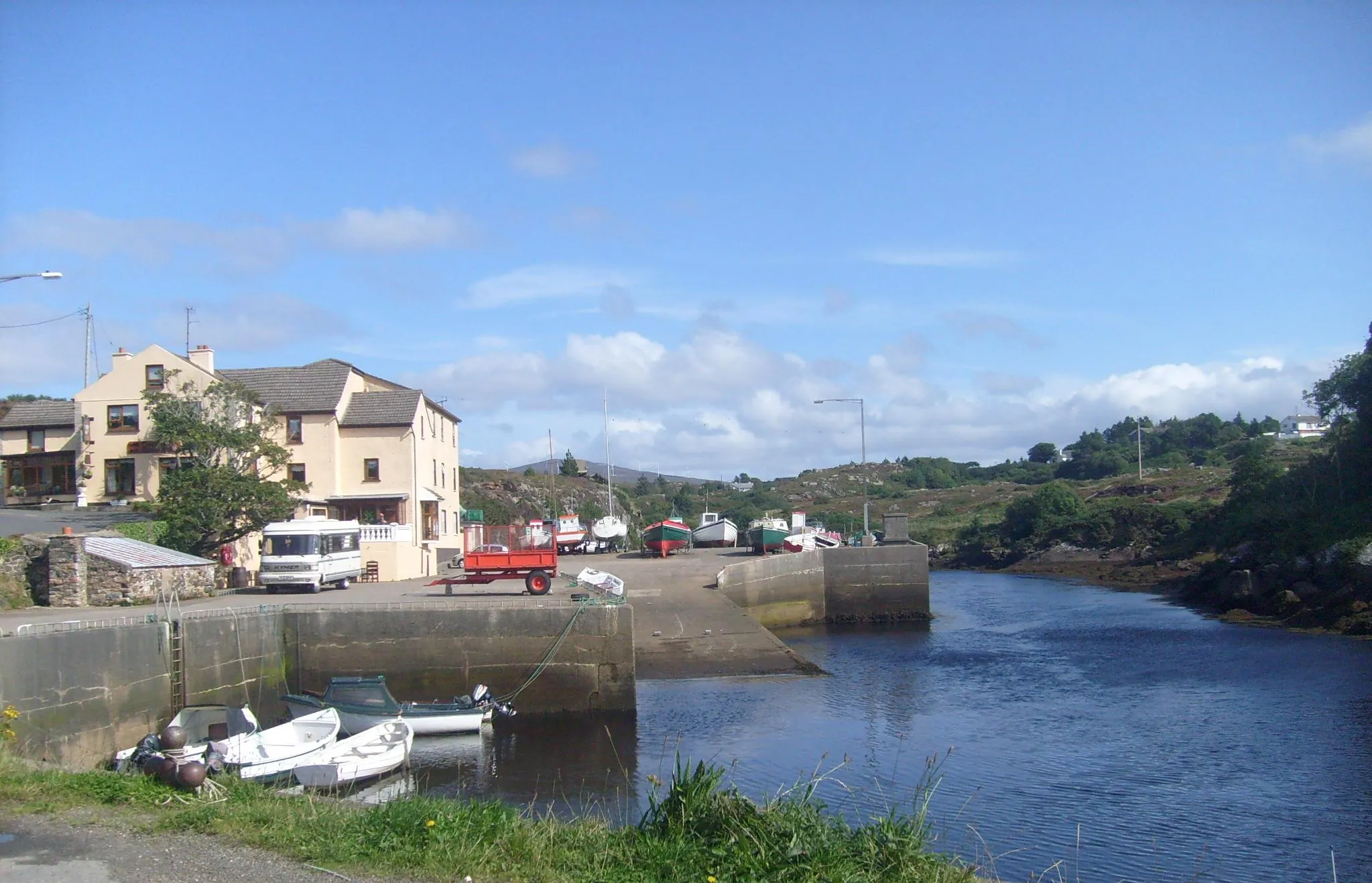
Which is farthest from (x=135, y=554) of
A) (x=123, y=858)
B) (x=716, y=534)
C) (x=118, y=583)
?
(x=716, y=534)

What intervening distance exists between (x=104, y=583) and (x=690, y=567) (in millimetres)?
25030

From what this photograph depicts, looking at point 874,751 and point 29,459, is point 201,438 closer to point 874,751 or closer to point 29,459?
point 29,459

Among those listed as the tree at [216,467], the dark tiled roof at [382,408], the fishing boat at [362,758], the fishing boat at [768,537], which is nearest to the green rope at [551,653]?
the fishing boat at [362,758]

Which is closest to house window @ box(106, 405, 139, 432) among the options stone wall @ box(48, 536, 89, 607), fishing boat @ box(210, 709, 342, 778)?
stone wall @ box(48, 536, 89, 607)

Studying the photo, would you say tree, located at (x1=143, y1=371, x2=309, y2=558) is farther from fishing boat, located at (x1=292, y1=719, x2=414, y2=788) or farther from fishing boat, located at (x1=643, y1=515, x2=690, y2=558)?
fishing boat, located at (x1=643, y1=515, x2=690, y2=558)

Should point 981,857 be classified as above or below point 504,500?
below

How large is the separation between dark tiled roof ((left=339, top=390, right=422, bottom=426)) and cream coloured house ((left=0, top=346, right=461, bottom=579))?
55 millimetres

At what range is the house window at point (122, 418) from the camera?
1601 inches

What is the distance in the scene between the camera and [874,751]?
21.1m

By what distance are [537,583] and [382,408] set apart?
16.1 m

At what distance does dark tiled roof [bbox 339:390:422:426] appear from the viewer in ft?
143

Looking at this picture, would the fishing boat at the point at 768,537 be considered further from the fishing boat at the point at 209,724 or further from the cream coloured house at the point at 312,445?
the fishing boat at the point at 209,724

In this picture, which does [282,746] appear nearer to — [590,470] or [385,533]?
[385,533]

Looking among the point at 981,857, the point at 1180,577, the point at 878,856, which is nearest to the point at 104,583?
the point at 981,857
